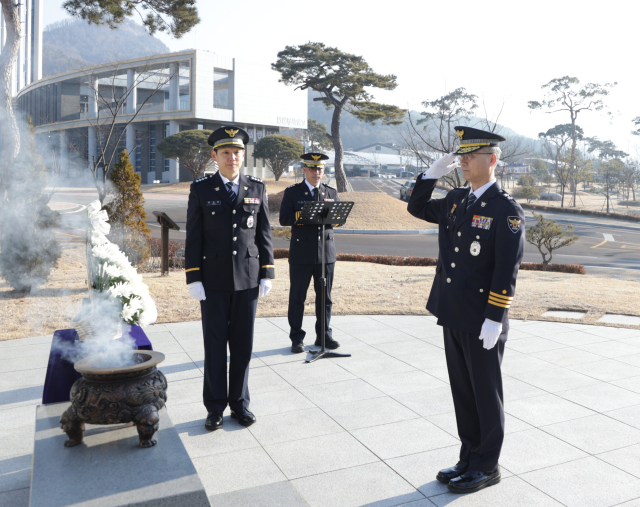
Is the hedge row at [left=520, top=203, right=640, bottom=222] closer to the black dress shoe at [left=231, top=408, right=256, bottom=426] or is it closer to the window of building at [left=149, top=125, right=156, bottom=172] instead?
the window of building at [left=149, top=125, right=156, bottom=172]

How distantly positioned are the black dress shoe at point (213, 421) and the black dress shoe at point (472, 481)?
168cm

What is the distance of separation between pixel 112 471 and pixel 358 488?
136cm

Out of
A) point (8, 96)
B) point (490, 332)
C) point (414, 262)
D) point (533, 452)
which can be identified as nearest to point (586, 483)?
point (533, 452)

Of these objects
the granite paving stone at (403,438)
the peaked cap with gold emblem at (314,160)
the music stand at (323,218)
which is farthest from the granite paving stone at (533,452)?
the peaked cap with gold emblem at (314,160)

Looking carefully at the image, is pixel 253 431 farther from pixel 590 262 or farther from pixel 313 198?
pixel 590 262

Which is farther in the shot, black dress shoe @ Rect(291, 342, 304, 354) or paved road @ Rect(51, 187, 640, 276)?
paved road @ Rect(51, 187, 640, 276)

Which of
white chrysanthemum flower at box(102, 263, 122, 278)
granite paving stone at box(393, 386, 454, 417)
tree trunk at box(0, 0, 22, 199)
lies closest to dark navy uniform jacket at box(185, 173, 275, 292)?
white chrysanthemum flower at box(102, 263, 122, 278)

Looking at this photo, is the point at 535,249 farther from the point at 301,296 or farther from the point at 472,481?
the point at 472,481

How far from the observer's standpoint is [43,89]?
5266 centimetres

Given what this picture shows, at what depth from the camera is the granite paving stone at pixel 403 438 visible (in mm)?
3572

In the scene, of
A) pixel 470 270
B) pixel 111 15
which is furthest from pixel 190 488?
pixel 111 15

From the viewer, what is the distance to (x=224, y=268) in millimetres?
3930

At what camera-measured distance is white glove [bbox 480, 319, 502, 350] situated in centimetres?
296

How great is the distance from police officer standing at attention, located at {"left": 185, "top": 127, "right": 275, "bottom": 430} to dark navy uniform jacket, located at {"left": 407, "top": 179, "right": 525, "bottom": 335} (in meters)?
→ 1.44
